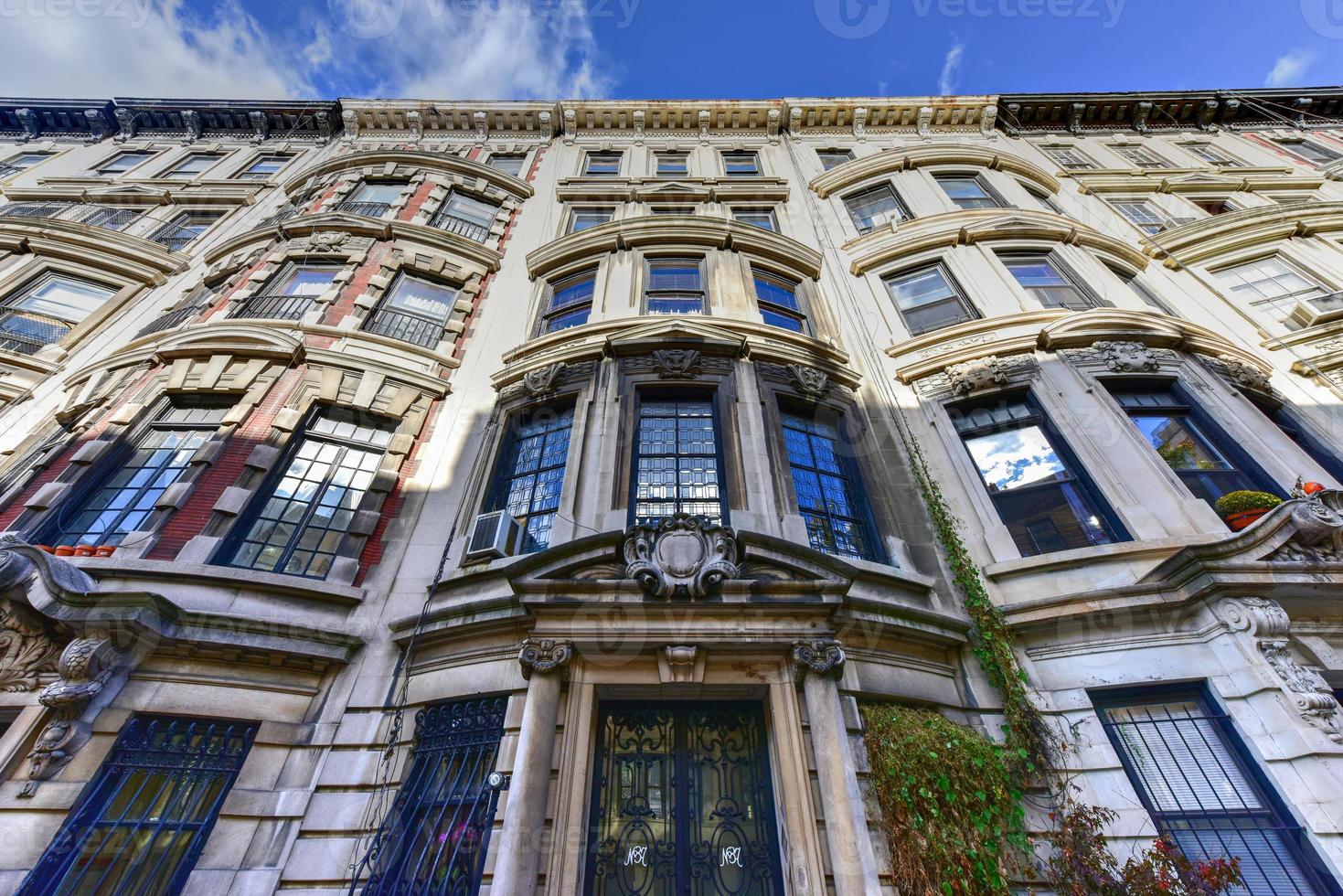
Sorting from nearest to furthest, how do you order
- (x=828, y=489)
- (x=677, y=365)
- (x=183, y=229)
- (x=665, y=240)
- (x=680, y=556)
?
(x=680, y=556) < (x=828, y=489) < (x=677, y=365) < (x=665, y=240) < (x=183, y=229)

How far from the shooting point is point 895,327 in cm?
1198

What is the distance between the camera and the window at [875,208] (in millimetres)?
15659

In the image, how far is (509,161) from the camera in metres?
20.2

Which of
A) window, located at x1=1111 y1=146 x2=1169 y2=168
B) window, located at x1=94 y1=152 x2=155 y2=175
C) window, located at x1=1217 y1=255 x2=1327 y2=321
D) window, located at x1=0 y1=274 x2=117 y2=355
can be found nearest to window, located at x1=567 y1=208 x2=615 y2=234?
window, located at x1=0 y1=274 x2=117 y2=355

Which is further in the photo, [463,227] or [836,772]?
[463,227]

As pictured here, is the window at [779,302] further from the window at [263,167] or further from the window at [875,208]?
the window at [263,167]

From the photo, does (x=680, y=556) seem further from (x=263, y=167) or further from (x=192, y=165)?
(x=192, y=165)

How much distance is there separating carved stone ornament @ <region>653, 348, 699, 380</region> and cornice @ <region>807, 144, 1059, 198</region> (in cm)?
1051

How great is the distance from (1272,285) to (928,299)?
9590mm

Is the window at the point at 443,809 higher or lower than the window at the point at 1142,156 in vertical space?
lower

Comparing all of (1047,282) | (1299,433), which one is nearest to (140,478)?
(1047,282)

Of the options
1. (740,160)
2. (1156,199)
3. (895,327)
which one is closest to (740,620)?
(895,327)

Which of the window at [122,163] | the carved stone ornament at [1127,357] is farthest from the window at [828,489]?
the window at [122,163]

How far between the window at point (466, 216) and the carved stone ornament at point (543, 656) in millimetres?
12451
